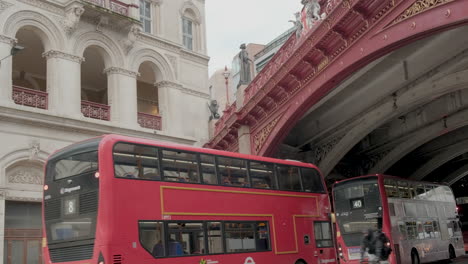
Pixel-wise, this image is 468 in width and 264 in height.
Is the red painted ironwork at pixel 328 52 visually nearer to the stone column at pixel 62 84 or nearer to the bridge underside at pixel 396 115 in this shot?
the bridge underside at pixel 396 115

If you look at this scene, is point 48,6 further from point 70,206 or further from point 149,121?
point 70,206

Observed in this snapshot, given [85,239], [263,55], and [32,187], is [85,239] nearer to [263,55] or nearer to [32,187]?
[32,187]

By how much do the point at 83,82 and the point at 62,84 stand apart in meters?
7.13

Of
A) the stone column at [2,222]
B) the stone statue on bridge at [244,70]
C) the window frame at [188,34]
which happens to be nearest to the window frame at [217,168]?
the stone statue on bridge at [244,70]

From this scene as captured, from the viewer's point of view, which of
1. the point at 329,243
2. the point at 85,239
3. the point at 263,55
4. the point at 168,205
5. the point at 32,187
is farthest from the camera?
the point at 263,55

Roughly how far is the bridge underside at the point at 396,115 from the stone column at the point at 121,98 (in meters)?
7.67

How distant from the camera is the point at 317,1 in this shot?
1608cm

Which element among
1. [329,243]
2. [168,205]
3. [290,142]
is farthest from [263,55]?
[168,205]

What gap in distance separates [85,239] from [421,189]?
52.1ft

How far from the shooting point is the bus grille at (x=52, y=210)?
12.2 m

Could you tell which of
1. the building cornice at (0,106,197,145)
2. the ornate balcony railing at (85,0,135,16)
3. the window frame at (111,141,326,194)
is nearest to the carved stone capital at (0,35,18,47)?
the building cornice at (0,106,197,145)

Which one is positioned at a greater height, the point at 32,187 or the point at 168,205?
the point at 32,187

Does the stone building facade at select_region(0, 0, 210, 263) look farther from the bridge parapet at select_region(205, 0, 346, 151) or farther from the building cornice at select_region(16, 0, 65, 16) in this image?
the bridge parapet at select_region(205, 0, 346, 151)

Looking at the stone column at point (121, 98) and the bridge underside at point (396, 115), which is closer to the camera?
the bridge underside at point (396, 115)
